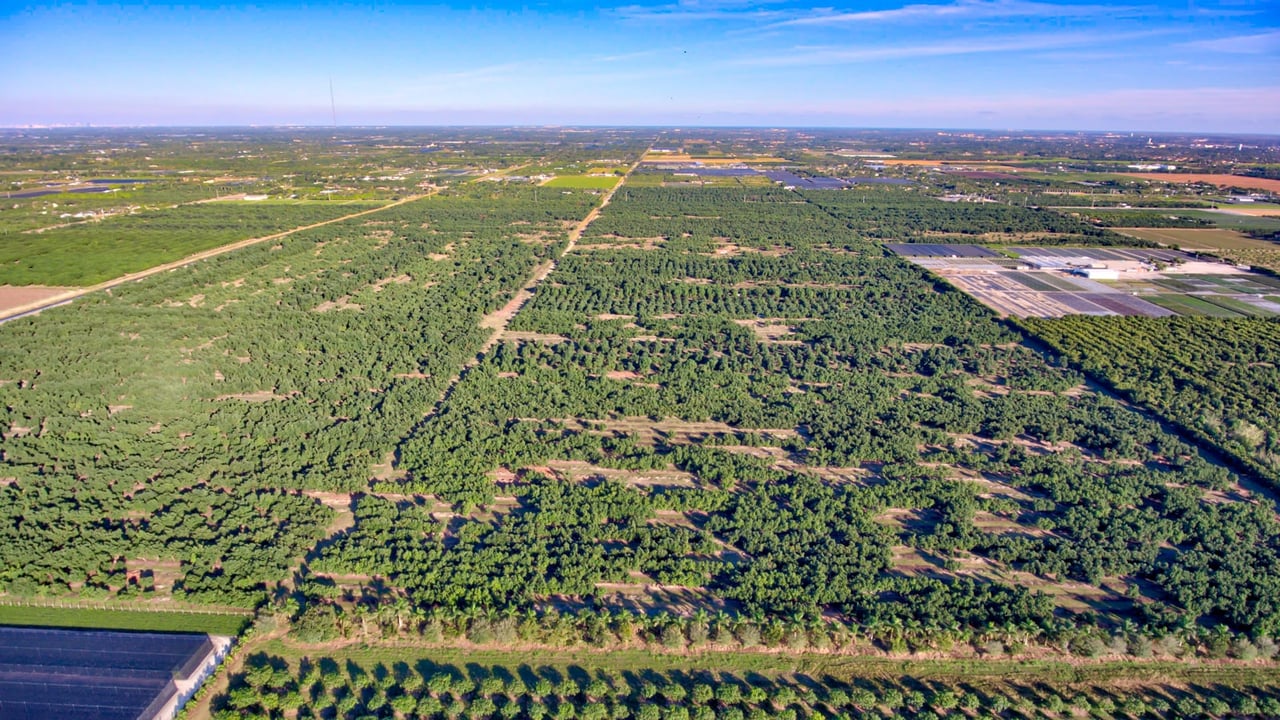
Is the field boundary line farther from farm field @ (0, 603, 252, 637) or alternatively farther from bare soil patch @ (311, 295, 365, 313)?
bare soil patch @ (311, 295, 365, 313)

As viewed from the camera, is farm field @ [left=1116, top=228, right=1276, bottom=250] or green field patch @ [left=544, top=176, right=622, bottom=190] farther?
green field patch @ [left=544, top=176, right=622, bottom=190]

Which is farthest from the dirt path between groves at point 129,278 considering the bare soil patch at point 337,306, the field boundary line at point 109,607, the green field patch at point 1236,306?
the green field patch at point 1236,306

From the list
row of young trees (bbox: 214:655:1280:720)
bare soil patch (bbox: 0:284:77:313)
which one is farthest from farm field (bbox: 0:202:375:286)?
row of young trees (bbox: 214:655:1280:720)

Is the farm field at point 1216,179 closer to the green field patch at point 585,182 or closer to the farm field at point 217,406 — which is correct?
the green field patch at point 585,182

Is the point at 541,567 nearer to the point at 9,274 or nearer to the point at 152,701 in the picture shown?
the point at 152,701

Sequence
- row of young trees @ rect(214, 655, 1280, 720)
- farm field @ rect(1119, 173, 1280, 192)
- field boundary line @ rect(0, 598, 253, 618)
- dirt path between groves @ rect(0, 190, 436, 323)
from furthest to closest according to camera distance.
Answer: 1. farm field @ rect(1119, 173, 1280, 192)
2. dirt path between groves @ rect(0, 190, 436, 323)
3. field boundary line @ rect(0, 598, 253, 618)
4. row of young trees @ rect(214, 655, 1280, 720)

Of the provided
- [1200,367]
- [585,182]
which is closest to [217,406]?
[1200,367]

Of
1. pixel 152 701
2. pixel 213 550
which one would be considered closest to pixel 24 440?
pixel 213 550
